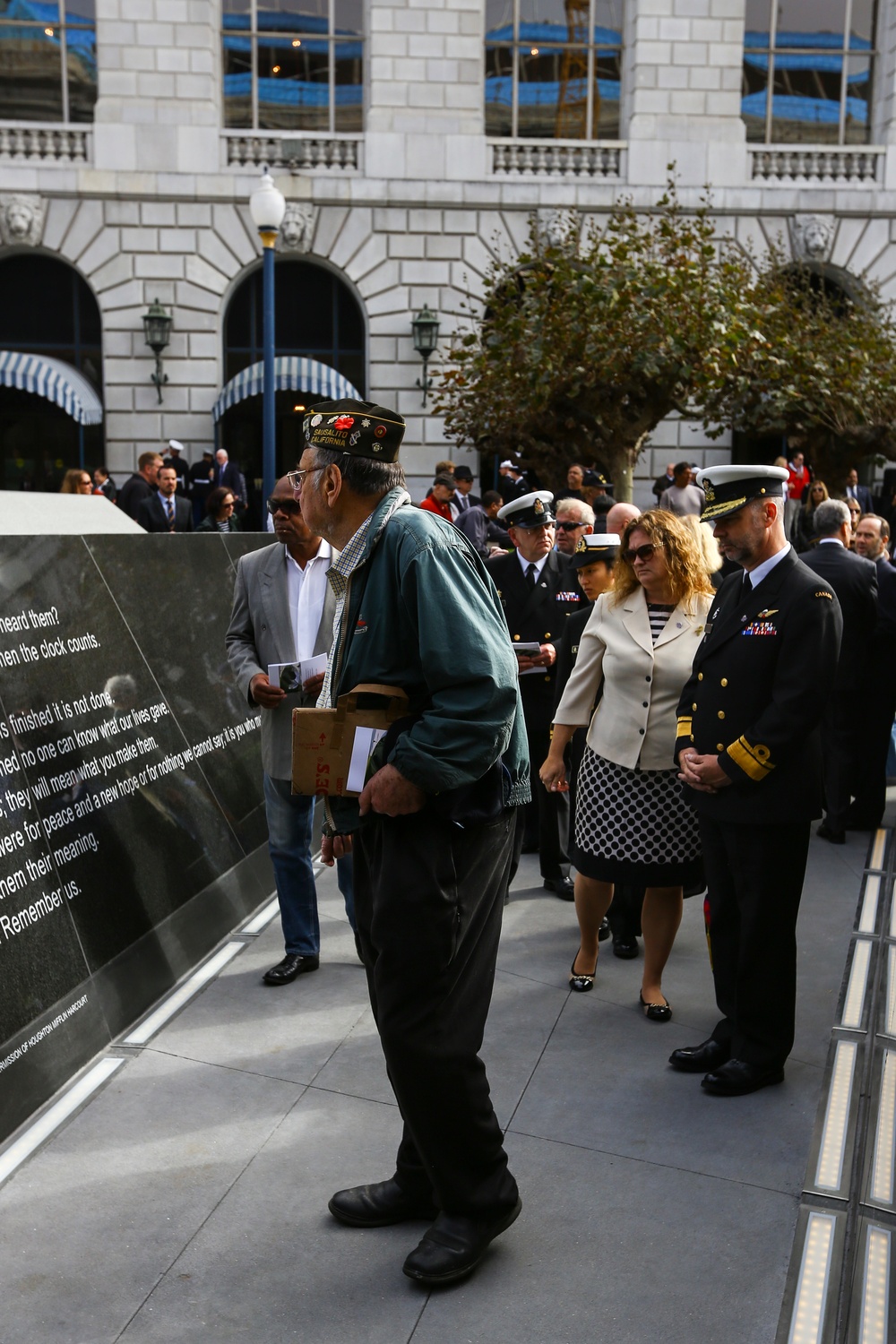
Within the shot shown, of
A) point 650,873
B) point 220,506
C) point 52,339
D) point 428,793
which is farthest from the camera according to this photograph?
point 52,339

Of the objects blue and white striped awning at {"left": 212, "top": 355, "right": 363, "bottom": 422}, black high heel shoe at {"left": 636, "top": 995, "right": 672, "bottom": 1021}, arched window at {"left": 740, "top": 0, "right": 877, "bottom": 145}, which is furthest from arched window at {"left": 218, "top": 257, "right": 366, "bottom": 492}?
black high heel shoe at {"left": 636, "top": 995, "right": 672, "bottom": 1021}

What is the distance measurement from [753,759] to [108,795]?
8.94ft

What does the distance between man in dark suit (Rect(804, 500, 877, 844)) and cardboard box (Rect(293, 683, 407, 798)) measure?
5766 millimetres

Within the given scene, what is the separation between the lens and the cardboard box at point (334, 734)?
3156 millimetres

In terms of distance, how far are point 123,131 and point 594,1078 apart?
71.2 ft

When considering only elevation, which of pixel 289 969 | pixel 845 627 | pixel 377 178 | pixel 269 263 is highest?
pixel 377 178

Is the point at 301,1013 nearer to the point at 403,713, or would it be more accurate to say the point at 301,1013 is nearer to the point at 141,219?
the point at 403,713

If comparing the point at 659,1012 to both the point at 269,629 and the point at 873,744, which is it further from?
the point at 873,744

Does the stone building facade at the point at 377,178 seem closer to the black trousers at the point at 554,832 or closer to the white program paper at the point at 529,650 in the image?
the white program paper at the point at 529,650

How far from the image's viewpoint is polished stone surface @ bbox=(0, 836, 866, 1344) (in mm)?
3113

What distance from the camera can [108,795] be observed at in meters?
5.12

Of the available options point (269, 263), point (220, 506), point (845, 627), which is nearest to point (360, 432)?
point (845, 627)

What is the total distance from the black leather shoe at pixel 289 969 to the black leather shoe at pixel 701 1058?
5.87 feet

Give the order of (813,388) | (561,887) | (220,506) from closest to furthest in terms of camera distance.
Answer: (561,887)
(220,506)
(813,388)
